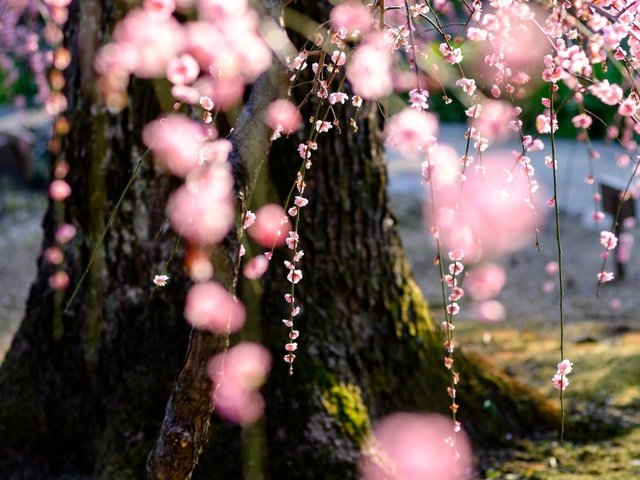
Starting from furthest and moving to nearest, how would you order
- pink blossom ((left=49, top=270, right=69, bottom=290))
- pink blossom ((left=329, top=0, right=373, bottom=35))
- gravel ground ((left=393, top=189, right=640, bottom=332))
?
gravel ground ((left=393, top=189, right=640, bottom=332)) < pink blossom ((left=49, top=270, right=69, bottom=290)) < pink blossom ((left=329, top=0, right=373, bottom=35))

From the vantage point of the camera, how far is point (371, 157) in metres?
2.64

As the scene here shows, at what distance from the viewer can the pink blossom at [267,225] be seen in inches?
96.1

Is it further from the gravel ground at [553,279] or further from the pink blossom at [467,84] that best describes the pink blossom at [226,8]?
the gravel ground at [553,279]

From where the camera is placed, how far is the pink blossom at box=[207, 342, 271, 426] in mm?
2508

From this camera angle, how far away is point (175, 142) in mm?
2305

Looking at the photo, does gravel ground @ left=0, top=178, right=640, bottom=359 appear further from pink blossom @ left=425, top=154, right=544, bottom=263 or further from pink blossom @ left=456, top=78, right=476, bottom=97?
pink blossom @ left=456, top=78, right=476, bottom=97

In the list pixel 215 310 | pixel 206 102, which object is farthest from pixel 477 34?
pixel 215 310

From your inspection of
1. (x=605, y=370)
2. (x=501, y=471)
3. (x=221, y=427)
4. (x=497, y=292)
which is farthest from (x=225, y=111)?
(x=497, y=292)

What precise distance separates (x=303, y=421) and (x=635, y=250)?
170 inches

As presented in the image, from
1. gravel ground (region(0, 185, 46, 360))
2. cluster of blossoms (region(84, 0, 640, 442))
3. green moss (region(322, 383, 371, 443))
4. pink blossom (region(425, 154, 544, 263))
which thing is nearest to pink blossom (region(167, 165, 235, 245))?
cluster of blossoms (region(84, 0, 640, 442))

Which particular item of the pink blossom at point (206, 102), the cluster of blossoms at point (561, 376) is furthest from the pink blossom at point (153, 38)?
the cluster of blossoms at point (561, 376)

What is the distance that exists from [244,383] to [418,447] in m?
0.57

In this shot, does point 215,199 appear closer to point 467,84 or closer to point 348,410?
point 467,84

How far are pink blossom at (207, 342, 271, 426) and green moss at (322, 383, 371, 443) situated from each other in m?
0.19
